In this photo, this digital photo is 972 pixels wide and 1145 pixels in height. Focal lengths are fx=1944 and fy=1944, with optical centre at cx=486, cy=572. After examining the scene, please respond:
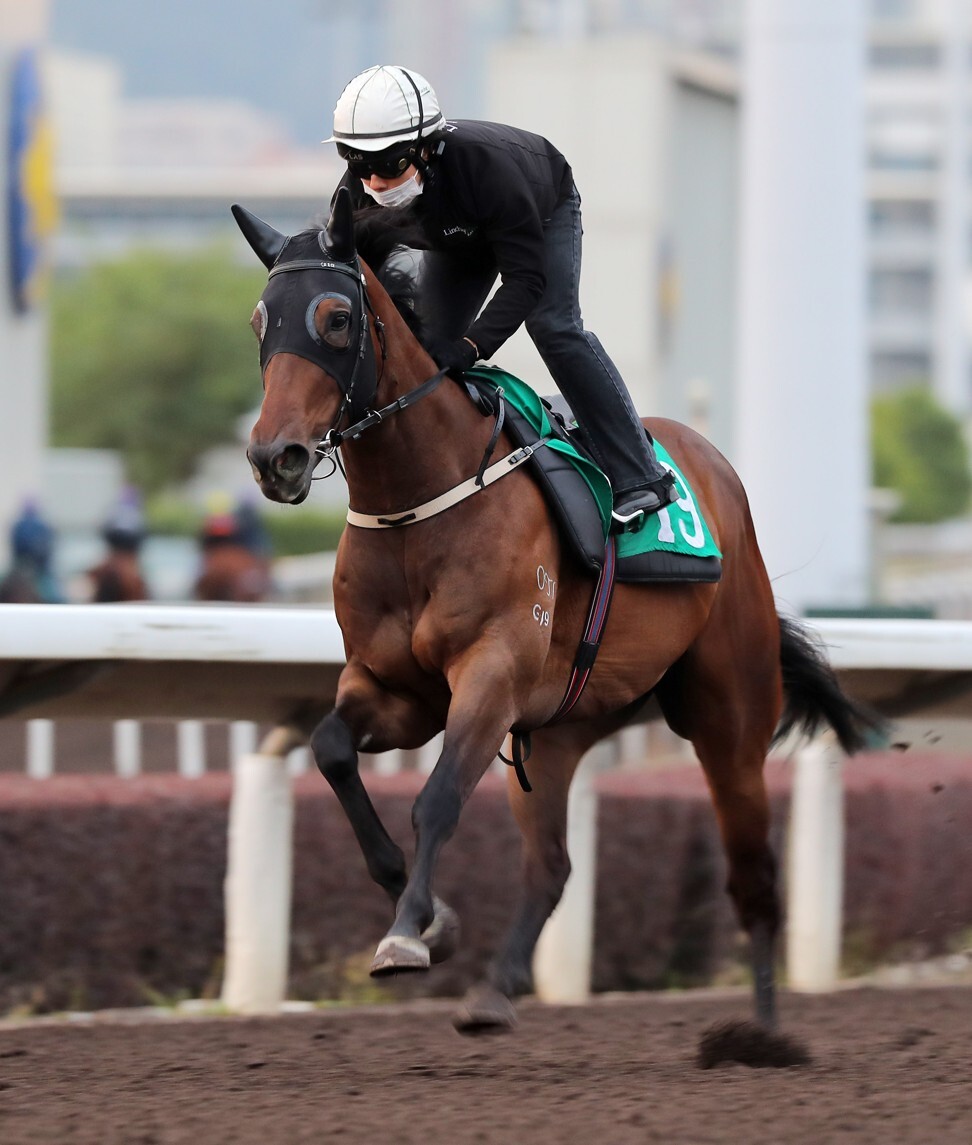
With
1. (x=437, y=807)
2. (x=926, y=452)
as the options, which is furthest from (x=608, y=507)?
(x=926, y=452)

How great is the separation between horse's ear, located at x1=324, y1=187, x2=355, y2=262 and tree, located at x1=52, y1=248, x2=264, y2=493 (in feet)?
162

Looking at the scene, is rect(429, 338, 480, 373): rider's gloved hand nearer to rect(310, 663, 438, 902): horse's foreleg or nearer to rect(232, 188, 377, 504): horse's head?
rect(232, 188, 377, 504): horse's head

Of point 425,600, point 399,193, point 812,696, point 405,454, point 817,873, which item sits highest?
point 399,193

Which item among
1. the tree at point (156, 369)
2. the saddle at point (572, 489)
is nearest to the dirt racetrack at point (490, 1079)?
the saddle at point (572, 489)

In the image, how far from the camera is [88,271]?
69125 millimetres

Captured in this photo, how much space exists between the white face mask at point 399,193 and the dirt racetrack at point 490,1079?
1.86 meters

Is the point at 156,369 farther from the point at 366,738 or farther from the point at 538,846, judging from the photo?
the point at 366,738

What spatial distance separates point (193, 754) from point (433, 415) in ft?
17.6

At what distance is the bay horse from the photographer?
3834 millimetres

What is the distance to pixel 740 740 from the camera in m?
5.05

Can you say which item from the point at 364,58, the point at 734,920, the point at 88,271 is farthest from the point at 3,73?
the point at 364,58

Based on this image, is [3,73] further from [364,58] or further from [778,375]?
[364,58]

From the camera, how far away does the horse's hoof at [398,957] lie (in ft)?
12.2

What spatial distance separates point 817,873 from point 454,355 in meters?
2.48
